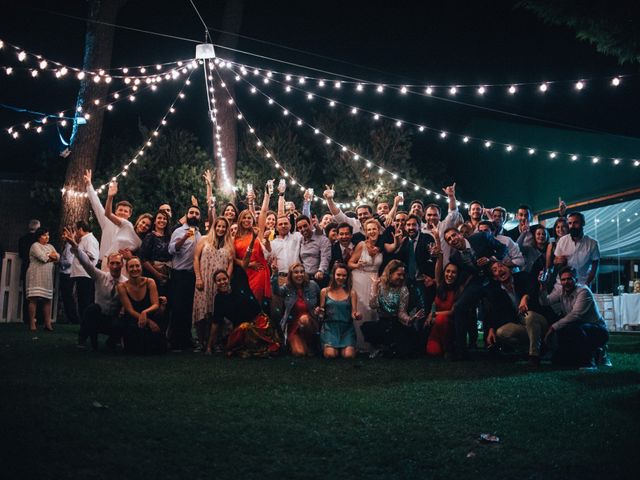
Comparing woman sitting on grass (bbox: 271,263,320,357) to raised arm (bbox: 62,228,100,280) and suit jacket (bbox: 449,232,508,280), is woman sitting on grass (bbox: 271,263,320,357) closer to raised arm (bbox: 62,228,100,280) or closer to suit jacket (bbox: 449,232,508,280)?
suit jacket (bbox: 449,232,508,280)

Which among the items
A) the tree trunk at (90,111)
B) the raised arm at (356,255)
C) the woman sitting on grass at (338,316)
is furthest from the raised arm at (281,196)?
the tree trunk at (90,111)

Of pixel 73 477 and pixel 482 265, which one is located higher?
pixel 482 265

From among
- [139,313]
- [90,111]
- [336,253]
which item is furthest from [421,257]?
[90,111]

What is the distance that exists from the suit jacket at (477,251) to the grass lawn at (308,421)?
1.22 metres

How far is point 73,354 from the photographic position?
244 inches

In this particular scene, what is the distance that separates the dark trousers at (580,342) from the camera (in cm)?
609

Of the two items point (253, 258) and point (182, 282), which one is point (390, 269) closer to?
point (253, 258)

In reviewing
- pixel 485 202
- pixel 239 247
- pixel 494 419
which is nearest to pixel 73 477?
pixel 494 419

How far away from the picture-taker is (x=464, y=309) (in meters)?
6.50

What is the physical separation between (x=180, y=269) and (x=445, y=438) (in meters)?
4.41

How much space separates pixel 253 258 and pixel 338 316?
119cm

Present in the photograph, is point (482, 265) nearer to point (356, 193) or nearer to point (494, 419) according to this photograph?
point (494, 419)

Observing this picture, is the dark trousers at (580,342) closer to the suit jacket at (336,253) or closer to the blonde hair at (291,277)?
the suit jacket at (336,253)

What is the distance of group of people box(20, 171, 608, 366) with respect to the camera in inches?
253
